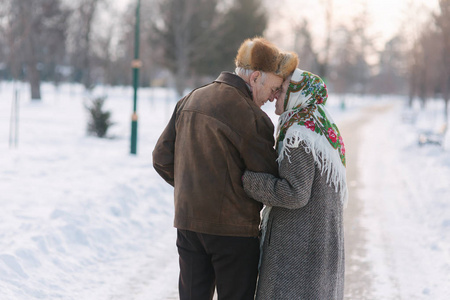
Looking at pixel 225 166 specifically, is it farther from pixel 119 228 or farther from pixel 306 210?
pixel 119 228

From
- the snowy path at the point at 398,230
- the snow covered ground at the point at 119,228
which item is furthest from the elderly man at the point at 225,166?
the snowy path at the point at 398,230

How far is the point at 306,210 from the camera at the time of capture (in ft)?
8.40

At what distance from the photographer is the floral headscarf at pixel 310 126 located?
2.49 meters

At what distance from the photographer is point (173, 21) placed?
32.3m

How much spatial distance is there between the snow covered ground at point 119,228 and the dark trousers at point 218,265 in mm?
1772

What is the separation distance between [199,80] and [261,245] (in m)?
38.5

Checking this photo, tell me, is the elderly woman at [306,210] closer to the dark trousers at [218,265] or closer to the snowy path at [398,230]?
the dark trousers at [218,265]

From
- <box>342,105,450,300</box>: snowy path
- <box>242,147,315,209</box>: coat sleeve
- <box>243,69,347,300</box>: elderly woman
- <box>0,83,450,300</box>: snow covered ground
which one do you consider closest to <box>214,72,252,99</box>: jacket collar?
<box>243,69,347,300</box>: elderly woman

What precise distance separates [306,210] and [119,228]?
378 cm

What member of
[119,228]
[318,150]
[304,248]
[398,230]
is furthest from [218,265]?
[398,230]

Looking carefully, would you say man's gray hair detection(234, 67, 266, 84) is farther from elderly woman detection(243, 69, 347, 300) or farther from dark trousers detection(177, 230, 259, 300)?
dark trousers detection(177, 230, 259, 300)

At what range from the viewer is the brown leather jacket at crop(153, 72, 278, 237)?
2387 millimetres

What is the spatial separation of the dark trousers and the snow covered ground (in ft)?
5.81

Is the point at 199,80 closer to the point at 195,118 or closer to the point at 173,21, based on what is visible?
the point at 173,21
